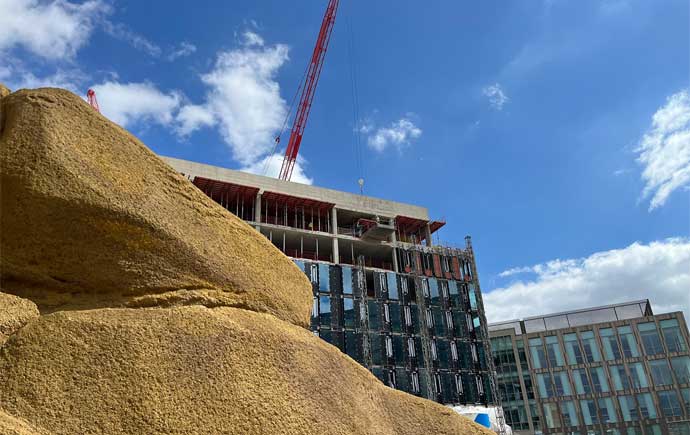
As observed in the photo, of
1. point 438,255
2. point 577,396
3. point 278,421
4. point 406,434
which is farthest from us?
point 577,396

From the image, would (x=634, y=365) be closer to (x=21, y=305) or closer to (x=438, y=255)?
(x=438, y=255)

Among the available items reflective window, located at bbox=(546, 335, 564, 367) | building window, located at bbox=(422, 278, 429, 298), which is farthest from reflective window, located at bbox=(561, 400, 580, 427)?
building window, located at bbox=(422, 278, 429, 298)

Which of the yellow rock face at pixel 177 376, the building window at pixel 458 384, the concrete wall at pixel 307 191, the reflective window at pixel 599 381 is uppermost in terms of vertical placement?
the concrete wall at pixel 307 191

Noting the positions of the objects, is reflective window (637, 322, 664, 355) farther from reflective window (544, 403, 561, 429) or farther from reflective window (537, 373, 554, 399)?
reflective window (544, 403, 561, 429)

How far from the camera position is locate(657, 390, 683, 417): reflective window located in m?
73.8

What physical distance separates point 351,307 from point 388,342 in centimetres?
536

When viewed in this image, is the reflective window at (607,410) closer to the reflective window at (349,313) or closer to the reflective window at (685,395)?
the reflective window at (685,395)

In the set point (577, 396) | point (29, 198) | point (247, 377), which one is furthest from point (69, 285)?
point (577, 396)

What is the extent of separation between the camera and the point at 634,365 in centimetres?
7650

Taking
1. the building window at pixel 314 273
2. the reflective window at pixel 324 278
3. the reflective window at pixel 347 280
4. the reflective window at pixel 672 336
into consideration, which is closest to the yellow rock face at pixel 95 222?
the building window at pixel 314 273

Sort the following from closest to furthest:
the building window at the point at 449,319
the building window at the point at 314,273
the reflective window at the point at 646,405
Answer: the building window at the point at 314,273 → the building window at the point at 449,319 → the reflective window at the point at 646,405

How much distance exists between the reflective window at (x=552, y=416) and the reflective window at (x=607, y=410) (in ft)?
18.2

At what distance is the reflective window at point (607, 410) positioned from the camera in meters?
75.9

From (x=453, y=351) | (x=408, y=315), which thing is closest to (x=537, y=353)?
(x=453, y=351)
